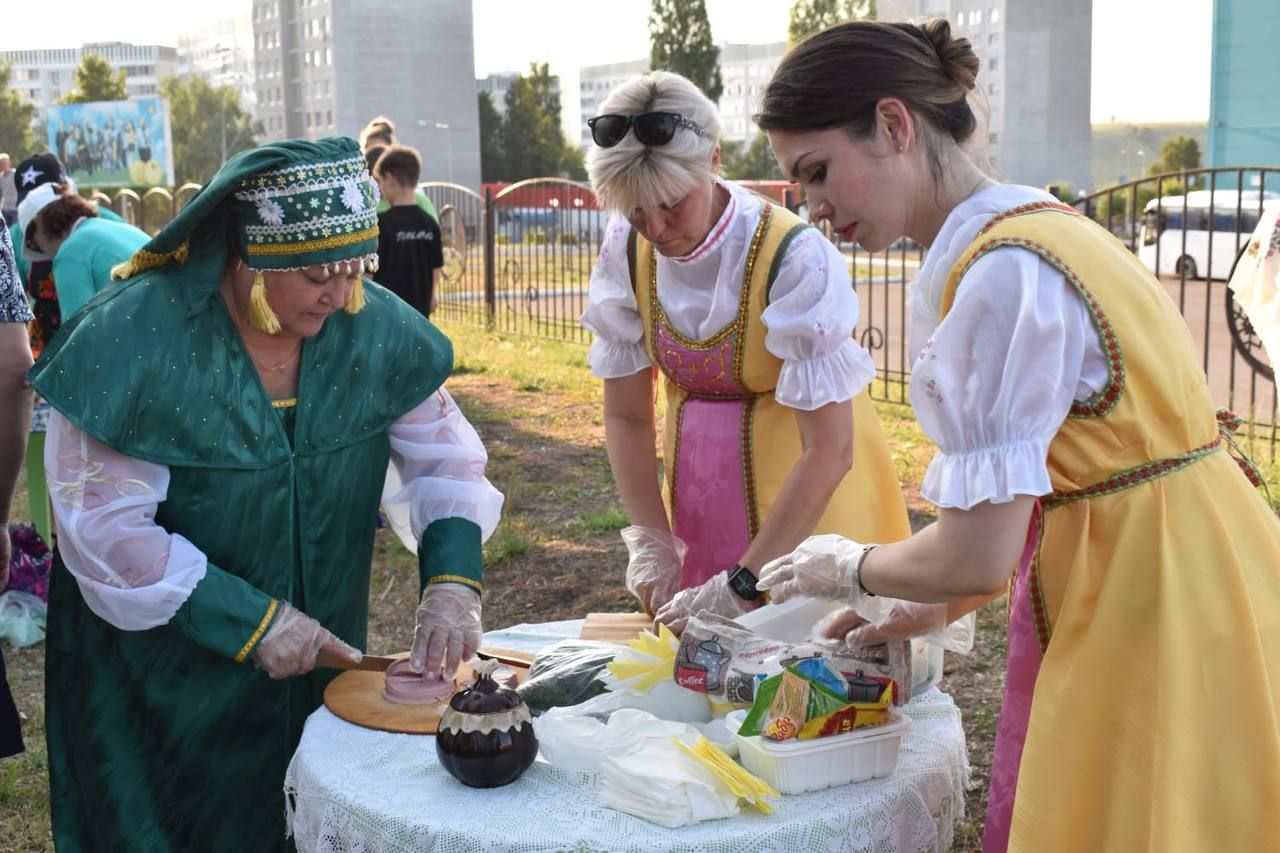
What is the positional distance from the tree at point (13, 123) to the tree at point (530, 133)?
784 inches

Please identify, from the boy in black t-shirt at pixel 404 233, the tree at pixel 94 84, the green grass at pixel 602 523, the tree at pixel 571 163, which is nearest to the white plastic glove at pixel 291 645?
the green grass at pixel 602 523

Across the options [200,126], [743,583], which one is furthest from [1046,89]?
[743,583]

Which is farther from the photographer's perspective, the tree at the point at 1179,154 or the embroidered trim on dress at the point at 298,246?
the tree at the point at 1179,154

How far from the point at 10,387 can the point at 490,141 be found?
6068 centimetres

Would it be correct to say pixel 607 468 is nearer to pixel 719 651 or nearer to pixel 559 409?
pixel 559 409

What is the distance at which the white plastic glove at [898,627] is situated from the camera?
1.76 m

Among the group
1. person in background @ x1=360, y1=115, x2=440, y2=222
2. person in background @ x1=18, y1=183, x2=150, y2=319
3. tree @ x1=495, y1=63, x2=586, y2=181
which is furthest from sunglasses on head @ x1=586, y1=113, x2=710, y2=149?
tree @ x1=495, y1=63, x2=586, y2=181

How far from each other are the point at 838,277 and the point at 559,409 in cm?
657

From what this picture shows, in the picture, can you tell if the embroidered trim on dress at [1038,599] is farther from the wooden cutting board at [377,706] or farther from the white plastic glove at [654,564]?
the white plastic glove at [654,564]

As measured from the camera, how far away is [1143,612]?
1.44 meters

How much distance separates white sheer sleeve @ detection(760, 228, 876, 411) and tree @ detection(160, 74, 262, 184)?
6489cm

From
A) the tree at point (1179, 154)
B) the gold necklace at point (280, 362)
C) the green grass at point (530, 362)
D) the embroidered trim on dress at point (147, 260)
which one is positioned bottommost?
the green grass at point (530, 362)

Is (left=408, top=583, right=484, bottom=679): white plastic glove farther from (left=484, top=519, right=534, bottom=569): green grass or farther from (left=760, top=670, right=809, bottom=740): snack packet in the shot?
(left=484, top=519, right=534, bottom=569): green grass

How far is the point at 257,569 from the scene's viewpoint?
213 centimetres
